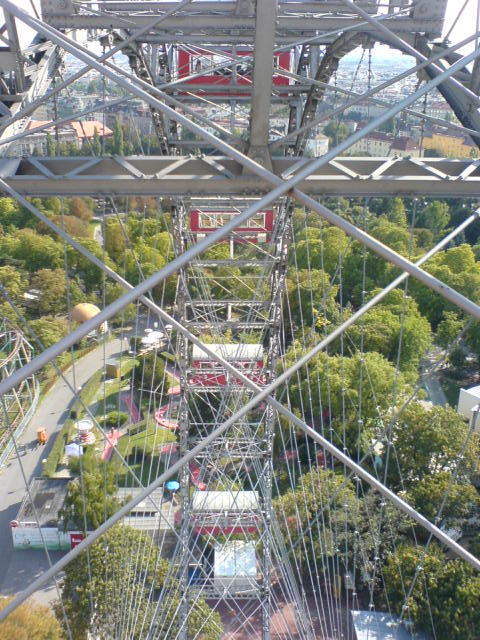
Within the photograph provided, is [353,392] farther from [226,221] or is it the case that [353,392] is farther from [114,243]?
[114,243]

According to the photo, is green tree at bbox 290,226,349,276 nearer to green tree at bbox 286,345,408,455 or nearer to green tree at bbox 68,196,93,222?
green tree at bbox 286,345,408,455

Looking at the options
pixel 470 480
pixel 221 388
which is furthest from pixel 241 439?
pixel 470 480

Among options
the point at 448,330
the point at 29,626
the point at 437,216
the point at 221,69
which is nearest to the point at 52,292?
the point at 448,330

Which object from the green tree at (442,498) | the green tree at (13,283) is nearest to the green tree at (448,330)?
the green tree at (442,498)

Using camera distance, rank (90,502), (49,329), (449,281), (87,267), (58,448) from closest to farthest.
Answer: (90,502) → (58,448) → (49,329) → (449,281) → (87,267)

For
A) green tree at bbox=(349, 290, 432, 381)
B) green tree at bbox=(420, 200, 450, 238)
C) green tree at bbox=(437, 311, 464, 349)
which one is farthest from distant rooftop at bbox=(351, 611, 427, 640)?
green tree at bbox=(420, 200, 450, 238)

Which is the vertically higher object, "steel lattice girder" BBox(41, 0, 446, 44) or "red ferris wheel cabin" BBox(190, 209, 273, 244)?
"steel lattice girder" BBox(41, 0, 446, 44)

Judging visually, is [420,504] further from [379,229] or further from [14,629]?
[379,229]
